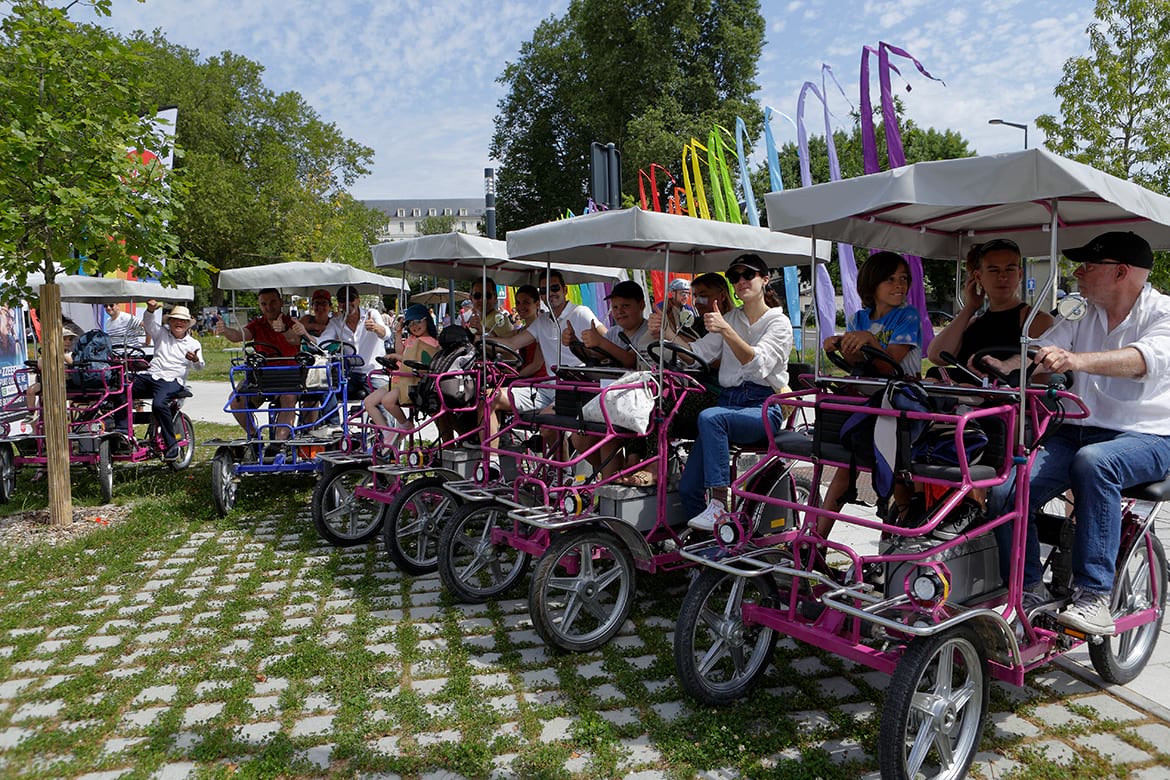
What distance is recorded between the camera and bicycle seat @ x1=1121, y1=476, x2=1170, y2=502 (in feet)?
12.1

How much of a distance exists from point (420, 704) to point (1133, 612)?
136 inches

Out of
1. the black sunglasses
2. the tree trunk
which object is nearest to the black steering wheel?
the black sunglasses

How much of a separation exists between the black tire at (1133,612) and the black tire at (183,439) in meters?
8.95

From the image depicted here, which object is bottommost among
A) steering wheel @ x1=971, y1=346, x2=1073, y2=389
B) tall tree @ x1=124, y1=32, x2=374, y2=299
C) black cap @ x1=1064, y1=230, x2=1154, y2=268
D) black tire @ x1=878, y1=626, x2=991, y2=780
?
black tire @ x1=878, y1=626, x2=991, y2=780

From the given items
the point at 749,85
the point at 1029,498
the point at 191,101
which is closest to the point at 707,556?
the point at 1029,498

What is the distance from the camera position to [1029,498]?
3.64 m

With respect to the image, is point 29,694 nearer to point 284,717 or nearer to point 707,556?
point 284,717

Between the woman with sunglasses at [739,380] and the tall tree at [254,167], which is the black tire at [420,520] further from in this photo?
the tall tree at [254,167]

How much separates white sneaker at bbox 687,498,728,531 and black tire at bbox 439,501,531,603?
1307 millimetres

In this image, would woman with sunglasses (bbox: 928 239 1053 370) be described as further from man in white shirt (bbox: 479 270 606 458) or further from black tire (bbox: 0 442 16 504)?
black tire (bbox: 0 442 16 504)

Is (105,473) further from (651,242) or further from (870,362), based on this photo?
(870,362)

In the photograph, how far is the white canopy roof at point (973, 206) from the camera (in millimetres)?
3186

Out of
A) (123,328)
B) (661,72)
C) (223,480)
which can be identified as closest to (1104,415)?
(223,480)

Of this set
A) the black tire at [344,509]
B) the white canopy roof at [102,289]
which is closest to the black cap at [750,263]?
the black tire at [344,509]
